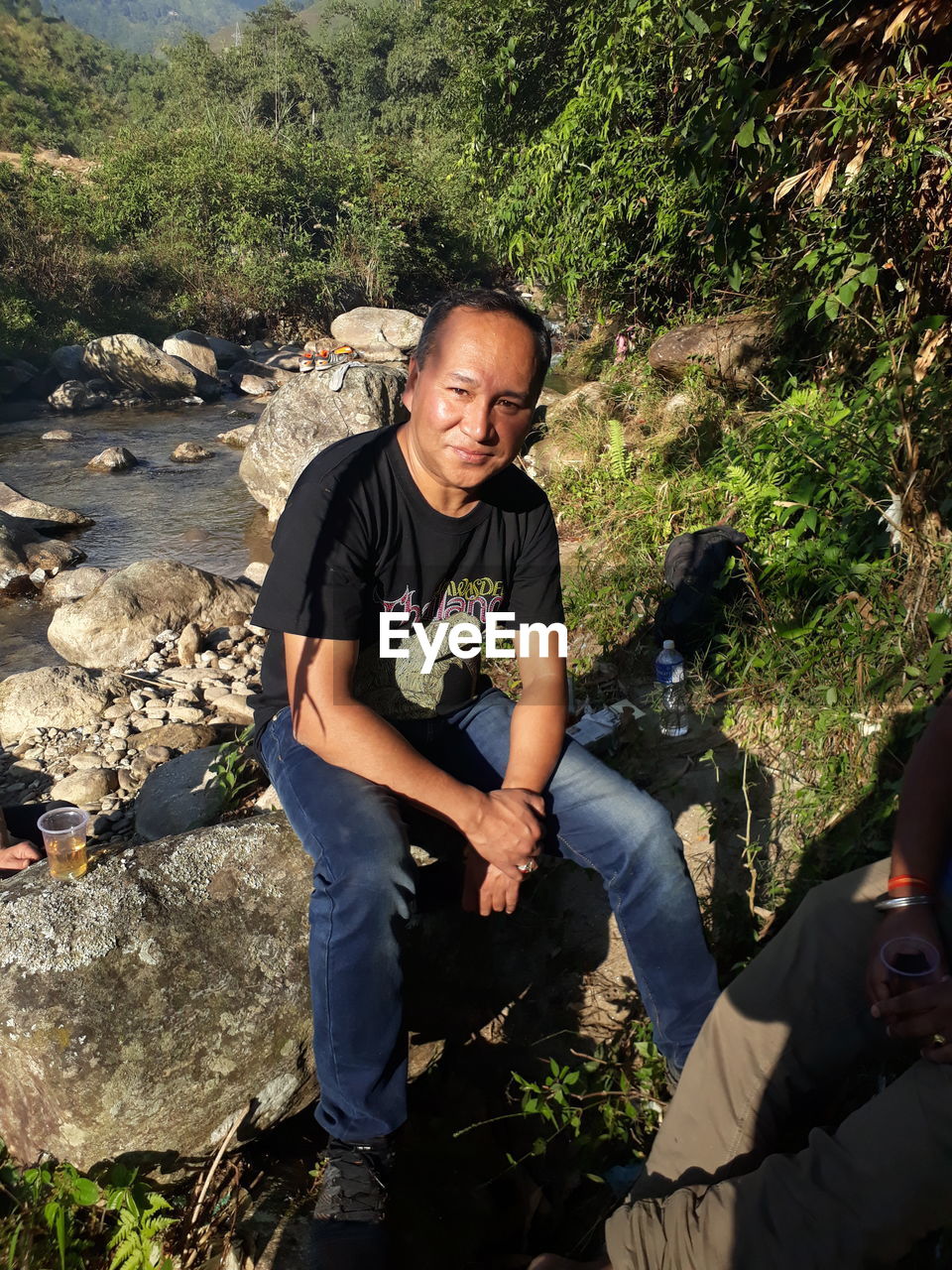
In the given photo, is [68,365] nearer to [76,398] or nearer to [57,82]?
[76,398]

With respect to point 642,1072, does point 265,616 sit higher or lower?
higher

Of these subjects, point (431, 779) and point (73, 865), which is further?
point (73, 865)

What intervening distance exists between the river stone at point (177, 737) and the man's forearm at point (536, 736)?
142 inches

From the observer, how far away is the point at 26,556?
29.3ft

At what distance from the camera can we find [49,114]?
40.2 metres

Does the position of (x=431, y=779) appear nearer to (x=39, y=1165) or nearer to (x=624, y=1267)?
(x=624, y=1267)

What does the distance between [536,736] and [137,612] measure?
551 centimetres

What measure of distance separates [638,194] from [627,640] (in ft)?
19.1

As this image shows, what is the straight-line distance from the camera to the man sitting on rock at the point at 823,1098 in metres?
1.47

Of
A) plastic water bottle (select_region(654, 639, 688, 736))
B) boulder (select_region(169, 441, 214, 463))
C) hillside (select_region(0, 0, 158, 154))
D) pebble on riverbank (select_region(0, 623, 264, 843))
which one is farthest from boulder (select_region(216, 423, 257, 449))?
hillside (select_region(0, 0, 158, 154))

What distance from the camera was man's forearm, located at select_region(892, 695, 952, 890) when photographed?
73.5 inches

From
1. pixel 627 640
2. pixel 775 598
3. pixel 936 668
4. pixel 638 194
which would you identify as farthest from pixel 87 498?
pixel 936 668

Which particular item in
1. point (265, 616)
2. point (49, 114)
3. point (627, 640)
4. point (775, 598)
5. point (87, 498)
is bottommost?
point (87, 498)

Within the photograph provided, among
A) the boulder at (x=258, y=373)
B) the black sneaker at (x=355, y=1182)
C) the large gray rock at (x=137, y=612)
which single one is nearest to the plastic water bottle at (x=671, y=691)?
the black sneaker at (x=355, y=1182)
